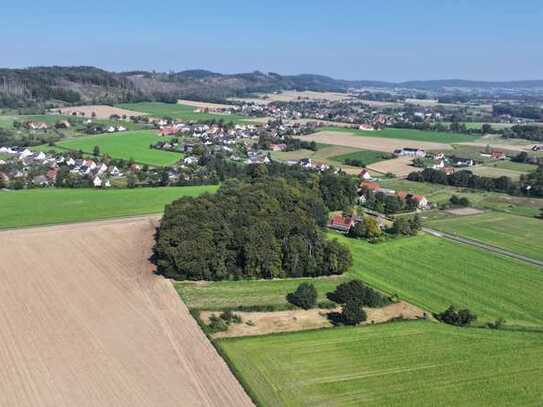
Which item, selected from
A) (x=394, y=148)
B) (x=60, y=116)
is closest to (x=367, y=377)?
(x=394, y=148)

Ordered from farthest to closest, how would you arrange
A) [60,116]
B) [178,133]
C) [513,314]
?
1. [60,116]
2. [178,133]
3. [513,314]

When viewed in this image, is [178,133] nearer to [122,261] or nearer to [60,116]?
[60,116]

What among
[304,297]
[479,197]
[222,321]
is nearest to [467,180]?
[479,197]

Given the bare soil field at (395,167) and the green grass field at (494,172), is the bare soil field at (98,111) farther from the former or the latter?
the green grass field at (494,172)

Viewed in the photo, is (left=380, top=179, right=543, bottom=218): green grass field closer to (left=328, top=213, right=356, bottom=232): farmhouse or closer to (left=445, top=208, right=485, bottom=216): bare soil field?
(left=445, top=208, right=485, bottom=216): bare soil field

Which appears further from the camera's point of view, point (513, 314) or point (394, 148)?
point (394, 148)

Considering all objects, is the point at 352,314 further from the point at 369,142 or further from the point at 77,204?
the point at 369,142
